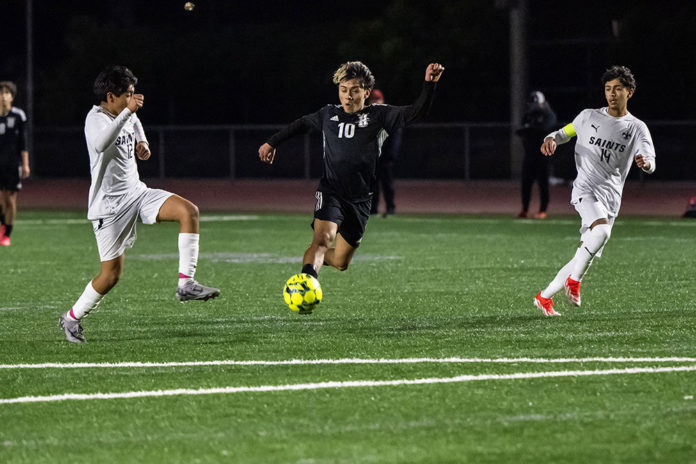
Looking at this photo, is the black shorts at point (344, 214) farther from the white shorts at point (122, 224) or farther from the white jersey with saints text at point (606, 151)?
the white jersey with saints text at point (606, 151)

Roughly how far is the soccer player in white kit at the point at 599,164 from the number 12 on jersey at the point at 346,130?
1.62 m

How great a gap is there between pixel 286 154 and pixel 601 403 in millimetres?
36996

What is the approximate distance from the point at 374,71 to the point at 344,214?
1422 inches

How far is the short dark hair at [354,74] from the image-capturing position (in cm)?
1008

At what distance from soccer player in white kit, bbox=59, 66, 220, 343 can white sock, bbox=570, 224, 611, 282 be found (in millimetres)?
2957

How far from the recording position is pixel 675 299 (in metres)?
11.5

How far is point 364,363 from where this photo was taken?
8.21 m

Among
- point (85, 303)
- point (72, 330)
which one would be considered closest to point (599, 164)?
point (85, 303)

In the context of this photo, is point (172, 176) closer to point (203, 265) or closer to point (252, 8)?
point (252, 8)

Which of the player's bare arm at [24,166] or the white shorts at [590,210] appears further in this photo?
the player's bare arm at [24,166]

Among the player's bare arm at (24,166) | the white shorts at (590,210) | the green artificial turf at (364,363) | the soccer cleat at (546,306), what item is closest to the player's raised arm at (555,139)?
the white shorts at (590,210)

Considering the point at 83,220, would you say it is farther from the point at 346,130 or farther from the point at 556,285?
the point at 556,285

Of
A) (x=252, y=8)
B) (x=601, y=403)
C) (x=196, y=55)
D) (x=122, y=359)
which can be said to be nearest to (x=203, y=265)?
(x=122, y=359)

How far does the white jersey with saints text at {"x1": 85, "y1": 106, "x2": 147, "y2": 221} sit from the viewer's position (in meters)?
9.48
